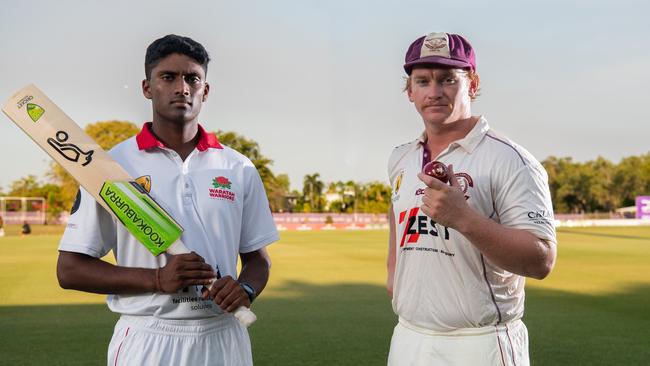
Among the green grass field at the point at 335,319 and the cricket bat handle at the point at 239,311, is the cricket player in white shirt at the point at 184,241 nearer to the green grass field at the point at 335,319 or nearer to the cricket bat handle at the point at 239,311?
the cricket bat handle at the point at 239,311

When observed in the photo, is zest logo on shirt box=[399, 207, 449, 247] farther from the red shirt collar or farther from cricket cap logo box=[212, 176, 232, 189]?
the red shirt collar

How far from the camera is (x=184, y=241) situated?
2377 mm

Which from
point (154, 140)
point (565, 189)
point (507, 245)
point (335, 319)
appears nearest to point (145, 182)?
point (154, 140)

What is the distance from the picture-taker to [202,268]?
2248 millimetres

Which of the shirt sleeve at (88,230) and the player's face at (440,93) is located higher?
the player's face at (440,93)

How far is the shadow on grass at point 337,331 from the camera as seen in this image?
5.82 metres

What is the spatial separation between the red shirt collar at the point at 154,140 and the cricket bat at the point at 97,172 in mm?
122

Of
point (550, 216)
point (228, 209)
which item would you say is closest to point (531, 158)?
point (550, 216)

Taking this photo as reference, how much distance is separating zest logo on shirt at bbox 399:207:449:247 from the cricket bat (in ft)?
1.97

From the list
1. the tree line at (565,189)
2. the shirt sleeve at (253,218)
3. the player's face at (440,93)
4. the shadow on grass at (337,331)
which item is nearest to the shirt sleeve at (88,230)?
the shirt sleeve at (253,218)

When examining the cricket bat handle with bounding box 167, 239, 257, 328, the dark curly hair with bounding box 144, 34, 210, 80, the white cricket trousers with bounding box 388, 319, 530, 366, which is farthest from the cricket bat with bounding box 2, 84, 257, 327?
the white cricket trousers with bounding box 388, 319, 530, 366

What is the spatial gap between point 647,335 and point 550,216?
216 inches

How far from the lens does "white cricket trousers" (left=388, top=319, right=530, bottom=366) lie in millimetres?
2295

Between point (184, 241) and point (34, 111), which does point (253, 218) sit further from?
point (34, 111)
